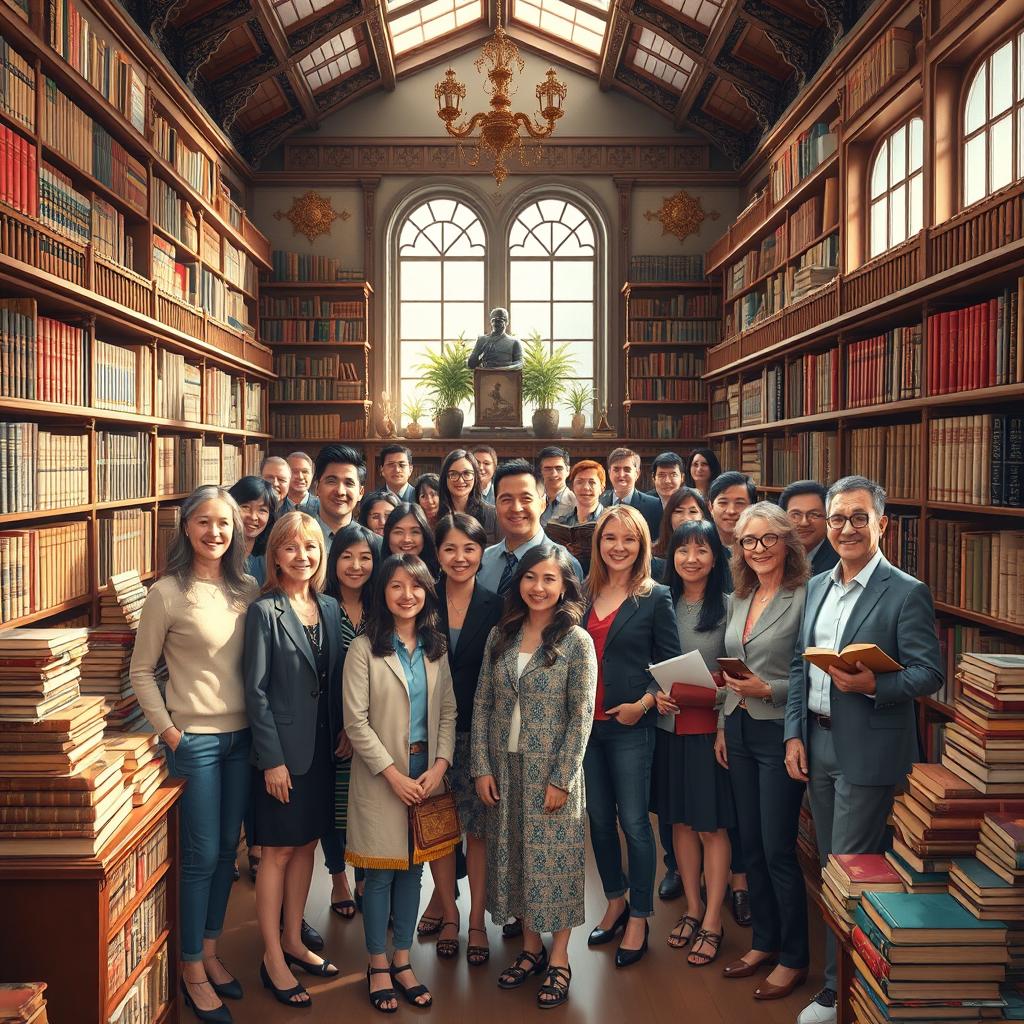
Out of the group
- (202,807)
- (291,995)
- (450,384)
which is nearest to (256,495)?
(202,807)

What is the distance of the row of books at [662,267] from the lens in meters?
10.3

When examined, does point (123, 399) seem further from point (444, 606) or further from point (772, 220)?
point (772, 220)

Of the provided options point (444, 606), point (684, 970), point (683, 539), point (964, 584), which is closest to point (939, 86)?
point (964, 584)

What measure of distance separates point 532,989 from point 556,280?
8.78m

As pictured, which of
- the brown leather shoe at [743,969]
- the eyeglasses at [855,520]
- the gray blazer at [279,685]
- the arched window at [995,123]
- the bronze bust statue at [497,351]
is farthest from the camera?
the bronze bust statue at [497,351]

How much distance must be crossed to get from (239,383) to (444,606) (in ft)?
19.6

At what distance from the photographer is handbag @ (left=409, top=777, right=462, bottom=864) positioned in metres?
3.02

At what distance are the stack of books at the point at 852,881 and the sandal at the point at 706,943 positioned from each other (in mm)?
1056

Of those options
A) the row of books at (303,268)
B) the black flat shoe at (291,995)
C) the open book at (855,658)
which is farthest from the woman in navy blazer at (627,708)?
the row of books at (303,268)

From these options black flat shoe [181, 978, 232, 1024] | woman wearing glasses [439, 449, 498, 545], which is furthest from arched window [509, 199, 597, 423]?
black flat shoe [181, 978, 232, 1024]

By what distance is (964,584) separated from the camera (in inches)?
166

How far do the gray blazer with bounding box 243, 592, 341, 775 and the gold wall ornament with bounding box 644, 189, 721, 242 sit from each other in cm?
841

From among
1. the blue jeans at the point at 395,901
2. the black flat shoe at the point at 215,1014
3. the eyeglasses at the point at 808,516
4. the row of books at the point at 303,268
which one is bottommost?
the black flat shoe at the point at 215,1014

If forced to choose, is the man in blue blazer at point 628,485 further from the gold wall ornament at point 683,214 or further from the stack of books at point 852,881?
the gold wall ornament at point 683,214
